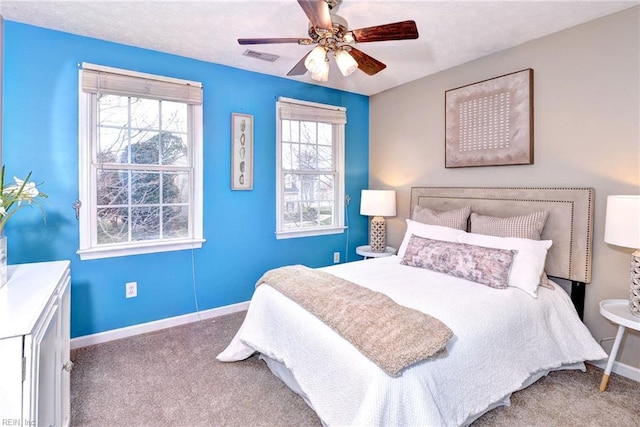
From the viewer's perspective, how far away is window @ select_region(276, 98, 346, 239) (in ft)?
11.7

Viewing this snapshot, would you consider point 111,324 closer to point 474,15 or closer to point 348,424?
point 348,424

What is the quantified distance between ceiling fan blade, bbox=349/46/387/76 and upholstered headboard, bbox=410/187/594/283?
1.54 m

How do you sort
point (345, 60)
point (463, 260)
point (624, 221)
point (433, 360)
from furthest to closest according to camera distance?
point (463, 260) < point (345, 60) < point (624, 221) < point (433, 360)

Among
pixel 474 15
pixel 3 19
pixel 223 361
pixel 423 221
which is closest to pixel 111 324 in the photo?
pixel 223 361

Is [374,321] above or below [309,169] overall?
below

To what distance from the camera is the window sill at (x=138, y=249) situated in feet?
8.54

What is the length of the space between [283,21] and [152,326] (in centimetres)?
275

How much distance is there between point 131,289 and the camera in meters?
2.81

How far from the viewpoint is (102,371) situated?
2256 mm

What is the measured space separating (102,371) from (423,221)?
9.42 feet

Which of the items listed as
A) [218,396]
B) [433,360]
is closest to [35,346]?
[218,396]

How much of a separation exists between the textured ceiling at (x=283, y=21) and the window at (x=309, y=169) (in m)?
0.84

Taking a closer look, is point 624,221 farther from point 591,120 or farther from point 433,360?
point 433,360
